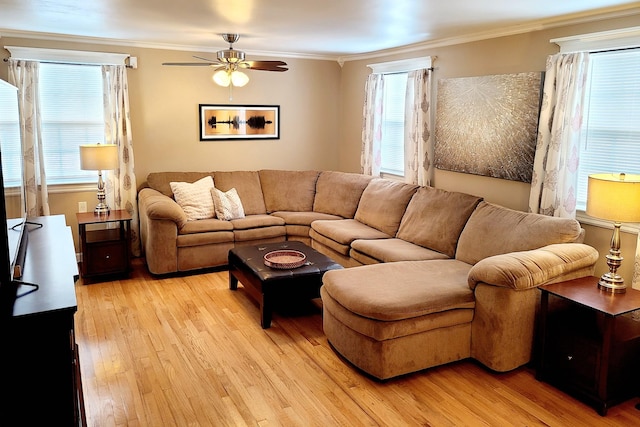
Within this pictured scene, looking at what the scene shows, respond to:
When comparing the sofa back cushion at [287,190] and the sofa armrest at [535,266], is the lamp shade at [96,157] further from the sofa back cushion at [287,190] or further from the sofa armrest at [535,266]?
the sofa armrest at [535,266]

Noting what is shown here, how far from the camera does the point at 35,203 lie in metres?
5.03

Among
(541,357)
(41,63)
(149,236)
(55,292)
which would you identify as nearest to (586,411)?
(541,357)

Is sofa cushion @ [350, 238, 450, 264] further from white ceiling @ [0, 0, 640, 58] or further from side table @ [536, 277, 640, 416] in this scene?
white ceiling @ [0, 0, 640, 58]

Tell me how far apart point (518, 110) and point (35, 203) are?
461cm

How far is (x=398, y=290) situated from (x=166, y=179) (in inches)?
134

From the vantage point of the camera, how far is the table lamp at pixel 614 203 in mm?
2806

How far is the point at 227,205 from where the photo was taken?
549 cm

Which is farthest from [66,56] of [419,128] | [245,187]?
[419,128]

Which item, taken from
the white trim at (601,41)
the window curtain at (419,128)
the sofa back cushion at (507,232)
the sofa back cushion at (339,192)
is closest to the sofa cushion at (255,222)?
the sofa back cushion at (339,192)

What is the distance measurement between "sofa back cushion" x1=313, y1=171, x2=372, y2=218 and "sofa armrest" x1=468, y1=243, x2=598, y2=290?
264 cm

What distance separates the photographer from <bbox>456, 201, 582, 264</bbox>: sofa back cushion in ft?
11.3

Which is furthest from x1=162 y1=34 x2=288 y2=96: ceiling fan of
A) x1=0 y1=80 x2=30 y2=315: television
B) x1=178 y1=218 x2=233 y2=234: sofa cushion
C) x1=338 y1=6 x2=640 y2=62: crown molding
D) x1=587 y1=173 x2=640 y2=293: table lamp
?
x1=587 y1=173 x2=640 y2=293: table lamp

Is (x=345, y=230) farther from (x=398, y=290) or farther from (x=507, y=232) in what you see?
(x=398, y=290)

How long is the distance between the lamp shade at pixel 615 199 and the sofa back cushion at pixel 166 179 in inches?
163
